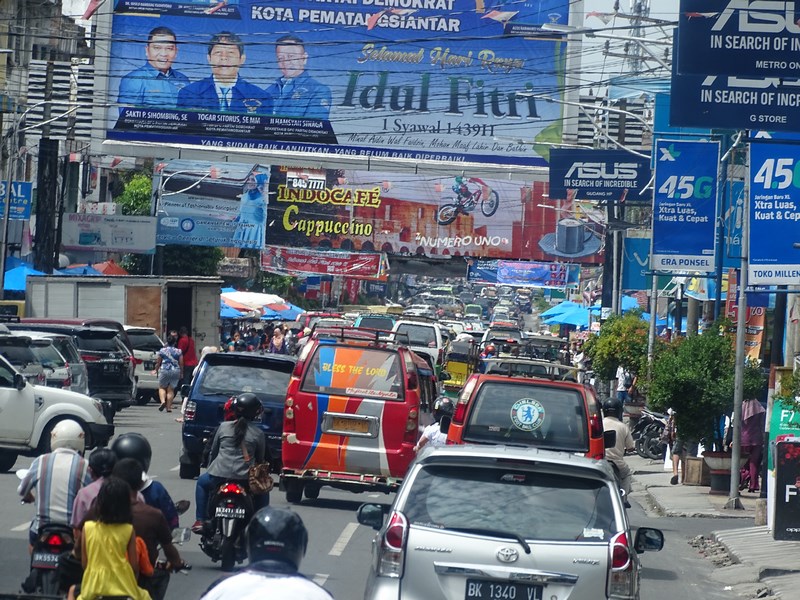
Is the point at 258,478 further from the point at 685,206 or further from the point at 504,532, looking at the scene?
the point at 685,206

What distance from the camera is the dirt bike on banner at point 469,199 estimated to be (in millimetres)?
55469

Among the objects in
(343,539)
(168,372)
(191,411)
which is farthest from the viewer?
(168,372)

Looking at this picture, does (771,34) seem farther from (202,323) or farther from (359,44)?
(359,44)

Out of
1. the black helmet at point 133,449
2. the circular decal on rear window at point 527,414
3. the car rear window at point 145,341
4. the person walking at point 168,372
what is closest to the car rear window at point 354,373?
the circular decal on rear window at point 527,414

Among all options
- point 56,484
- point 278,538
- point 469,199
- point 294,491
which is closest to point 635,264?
point 469,199

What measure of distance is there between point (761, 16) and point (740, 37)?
0.31m

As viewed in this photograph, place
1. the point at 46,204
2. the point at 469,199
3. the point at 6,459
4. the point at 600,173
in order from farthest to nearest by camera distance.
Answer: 1. the point at 469,199
2. the point at 46,204
3. the point at 600,173
4. the point at 6,459

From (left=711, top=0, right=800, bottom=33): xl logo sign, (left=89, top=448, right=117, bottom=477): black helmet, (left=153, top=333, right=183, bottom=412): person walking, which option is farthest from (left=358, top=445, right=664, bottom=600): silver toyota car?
(left=153, top=333, right=183, bottom=412): person walking

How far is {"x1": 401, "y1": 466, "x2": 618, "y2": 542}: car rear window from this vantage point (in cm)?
774

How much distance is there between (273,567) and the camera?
197 inches

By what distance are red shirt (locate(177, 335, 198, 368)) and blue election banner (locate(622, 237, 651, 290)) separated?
11.2 meters

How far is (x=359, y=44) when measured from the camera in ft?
168

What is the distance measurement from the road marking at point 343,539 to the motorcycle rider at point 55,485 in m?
5.54

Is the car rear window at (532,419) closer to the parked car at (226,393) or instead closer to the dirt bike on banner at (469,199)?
the parked car at (226,393)
